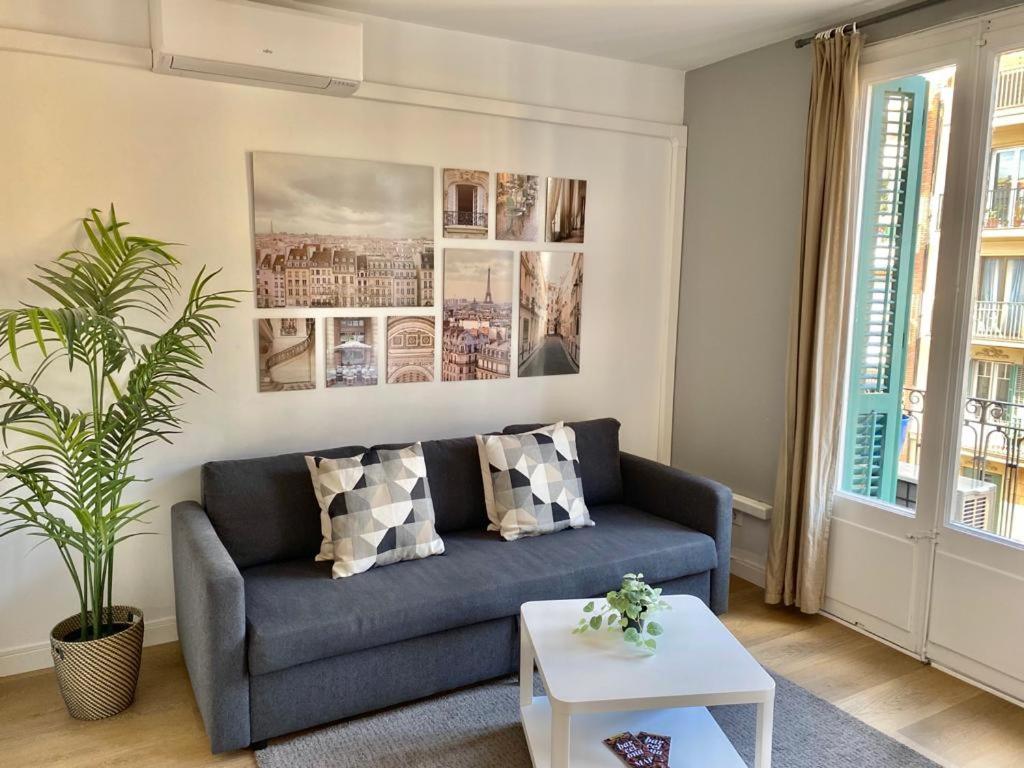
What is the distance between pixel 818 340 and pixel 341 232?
7.00 feet

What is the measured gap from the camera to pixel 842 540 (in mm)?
3395

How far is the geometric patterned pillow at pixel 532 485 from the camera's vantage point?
322 centimetres

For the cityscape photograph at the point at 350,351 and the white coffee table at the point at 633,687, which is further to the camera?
the cityscape photograph at the point at 350,351

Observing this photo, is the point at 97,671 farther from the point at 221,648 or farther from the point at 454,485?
the point at 454,485

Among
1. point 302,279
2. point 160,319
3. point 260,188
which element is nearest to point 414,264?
point 302,279

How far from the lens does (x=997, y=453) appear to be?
2861 millimetres

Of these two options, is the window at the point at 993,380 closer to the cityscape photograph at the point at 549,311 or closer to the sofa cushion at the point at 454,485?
the cityscape photograph at the point at 549,311

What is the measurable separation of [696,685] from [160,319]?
239 cm

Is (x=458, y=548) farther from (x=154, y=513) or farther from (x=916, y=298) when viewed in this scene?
(x=916, y=298)

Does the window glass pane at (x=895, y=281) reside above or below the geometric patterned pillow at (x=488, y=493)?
above

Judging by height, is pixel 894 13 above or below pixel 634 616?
above

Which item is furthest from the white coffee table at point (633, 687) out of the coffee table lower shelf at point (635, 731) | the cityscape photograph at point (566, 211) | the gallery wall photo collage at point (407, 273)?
the cityscape photograph at point (566, 211)

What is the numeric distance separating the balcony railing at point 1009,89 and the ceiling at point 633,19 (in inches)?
22.9

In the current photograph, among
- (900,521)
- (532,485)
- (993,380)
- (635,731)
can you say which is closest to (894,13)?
(993,380)
